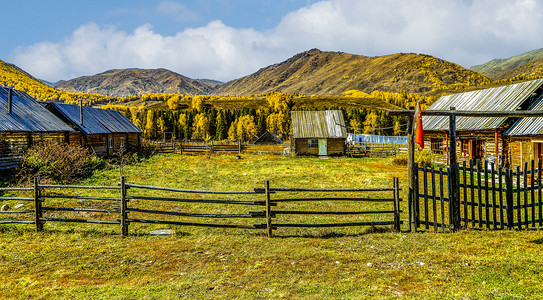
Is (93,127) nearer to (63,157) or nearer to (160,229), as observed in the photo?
(63,157)

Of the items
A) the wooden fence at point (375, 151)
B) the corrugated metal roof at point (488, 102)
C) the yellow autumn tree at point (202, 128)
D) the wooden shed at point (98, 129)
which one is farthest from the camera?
the yellow autumn tree at point (202, 128)

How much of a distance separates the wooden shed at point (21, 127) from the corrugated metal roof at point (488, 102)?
1285 inches

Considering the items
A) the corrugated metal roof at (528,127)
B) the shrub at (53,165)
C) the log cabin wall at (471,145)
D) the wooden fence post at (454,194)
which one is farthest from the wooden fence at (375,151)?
the wooden fence post at (454,194)

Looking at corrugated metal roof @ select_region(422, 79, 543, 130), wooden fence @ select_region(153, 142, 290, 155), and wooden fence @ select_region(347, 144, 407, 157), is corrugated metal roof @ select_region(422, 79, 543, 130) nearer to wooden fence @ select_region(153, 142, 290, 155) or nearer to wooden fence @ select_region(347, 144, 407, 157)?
wooden fence @ select_region(347, 144, 407, 157)

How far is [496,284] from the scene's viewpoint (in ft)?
16.6

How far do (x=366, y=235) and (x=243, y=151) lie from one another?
3350cm

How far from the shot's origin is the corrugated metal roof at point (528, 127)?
19141 mm

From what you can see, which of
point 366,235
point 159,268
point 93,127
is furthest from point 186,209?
point 93,127

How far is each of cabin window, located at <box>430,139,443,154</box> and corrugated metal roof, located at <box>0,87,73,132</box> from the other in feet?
111

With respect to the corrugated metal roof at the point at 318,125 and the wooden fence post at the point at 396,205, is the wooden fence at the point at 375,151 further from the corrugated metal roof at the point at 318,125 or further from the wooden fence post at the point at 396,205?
the wooden fence post at the point at 396,205

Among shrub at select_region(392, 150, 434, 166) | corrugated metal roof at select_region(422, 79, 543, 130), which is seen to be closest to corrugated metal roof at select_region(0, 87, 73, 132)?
shrub at select_region(392, 150, 434, 166)

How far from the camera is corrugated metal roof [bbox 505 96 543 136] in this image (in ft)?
62.8

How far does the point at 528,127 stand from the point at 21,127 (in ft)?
111

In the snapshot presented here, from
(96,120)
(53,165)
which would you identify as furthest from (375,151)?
(53,165)
